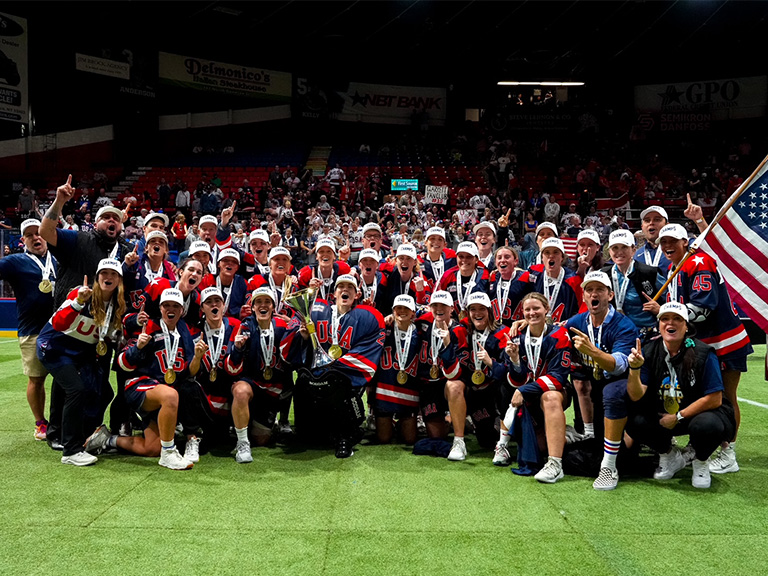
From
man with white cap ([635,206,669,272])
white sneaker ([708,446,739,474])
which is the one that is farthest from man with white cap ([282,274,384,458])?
white sneaker ([708,446,739,474])

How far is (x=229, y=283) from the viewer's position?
6.69m

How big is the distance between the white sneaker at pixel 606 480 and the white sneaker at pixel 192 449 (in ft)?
11.0

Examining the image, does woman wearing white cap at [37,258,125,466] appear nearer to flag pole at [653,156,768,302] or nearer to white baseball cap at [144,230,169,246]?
white baseball cap at [144,230,169,246]

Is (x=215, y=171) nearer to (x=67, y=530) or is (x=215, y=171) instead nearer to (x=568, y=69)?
(x=568, y=69)

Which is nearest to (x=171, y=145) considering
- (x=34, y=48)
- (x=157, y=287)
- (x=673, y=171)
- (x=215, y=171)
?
(x=215, y=171)

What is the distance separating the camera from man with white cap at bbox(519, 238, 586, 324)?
20.8 ft

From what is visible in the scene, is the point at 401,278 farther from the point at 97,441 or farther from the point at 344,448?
the point at 97,441

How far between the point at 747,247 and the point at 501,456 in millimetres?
2772

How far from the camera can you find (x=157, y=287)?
6.00 meters

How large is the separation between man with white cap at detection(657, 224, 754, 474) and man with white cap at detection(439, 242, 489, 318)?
1796 millimetres

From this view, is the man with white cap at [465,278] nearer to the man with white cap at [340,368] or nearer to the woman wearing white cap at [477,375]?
the woman wearing white cap at [477,375]

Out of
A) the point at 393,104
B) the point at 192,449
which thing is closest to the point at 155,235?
the point at 192,449

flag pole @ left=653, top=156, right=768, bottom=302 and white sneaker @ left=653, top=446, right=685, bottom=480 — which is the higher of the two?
flag pole @ left=653, top=156, right=768, bottom=302

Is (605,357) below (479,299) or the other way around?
below
